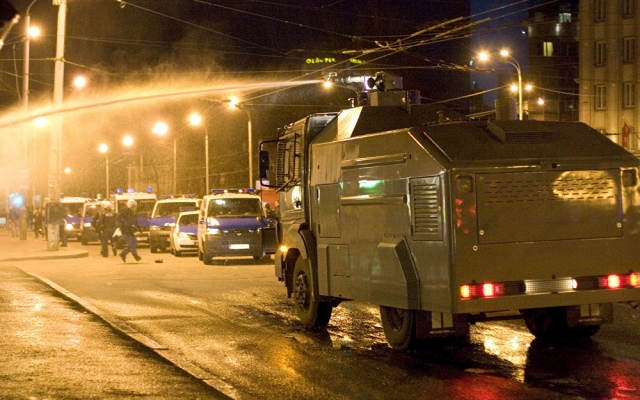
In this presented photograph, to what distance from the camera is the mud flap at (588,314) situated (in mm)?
9812

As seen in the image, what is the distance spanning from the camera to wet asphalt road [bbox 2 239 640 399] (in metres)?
8.24

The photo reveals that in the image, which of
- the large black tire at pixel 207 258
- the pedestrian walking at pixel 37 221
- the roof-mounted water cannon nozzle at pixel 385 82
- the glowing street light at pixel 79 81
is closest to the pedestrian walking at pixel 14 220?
the pedestrian walking at pixel 37 221

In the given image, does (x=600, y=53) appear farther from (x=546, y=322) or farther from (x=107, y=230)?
(x=546, y=322)

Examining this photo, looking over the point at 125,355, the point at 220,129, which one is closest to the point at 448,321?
the point at 125,355

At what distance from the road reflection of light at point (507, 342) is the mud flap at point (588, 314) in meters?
0.65

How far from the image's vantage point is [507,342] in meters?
11.0

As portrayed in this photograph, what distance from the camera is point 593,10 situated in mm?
57844

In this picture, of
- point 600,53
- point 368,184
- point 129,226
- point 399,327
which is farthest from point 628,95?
point 399,327

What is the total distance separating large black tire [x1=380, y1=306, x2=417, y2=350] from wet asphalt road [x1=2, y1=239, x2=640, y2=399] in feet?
0.54

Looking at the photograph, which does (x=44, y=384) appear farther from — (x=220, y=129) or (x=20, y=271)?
(x=220, y=129)

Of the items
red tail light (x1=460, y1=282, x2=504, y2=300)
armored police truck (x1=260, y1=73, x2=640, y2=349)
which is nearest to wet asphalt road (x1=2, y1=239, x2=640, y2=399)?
armored police truck (x1=260, y1=73, x2=640, y2=349)

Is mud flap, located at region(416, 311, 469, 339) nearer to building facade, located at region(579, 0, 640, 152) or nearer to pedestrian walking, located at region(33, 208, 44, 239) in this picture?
pedestrian walking, located at region(33, 208, 44, 239)

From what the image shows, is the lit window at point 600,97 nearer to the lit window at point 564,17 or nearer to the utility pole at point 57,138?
the lit window at point 564,17

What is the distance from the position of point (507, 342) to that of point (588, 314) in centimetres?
138
